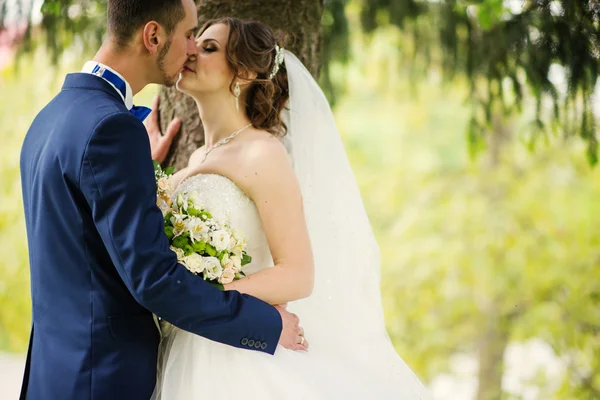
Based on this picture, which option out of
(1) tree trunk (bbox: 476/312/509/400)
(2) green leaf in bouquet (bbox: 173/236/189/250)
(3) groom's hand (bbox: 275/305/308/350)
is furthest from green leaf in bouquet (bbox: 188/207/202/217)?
(1) tree trunk (bbox: 476/312/509/400)

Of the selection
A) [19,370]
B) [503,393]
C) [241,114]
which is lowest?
[503,393]

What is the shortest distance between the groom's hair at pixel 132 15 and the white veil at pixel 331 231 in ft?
2.45

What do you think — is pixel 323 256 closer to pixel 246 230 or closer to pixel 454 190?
pixel 246 230

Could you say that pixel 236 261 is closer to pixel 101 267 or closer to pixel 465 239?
pixel 101 267

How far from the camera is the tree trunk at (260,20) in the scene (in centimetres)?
307

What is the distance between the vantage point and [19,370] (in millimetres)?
5535

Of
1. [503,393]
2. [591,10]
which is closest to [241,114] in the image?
[591,10]

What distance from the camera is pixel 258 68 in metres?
2.58

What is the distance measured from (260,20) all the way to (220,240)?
135 centimetres

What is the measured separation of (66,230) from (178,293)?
0.39m

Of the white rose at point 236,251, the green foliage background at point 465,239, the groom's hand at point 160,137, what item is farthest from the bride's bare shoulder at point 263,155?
the green foliage background at point 465,239

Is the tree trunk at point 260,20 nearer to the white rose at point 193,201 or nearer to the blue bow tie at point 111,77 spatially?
the white rose at point 193,201

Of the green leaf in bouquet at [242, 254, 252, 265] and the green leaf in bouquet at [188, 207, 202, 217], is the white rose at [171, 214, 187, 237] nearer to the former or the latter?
the green leaf in bouquet at [188, 207, 202, 217]

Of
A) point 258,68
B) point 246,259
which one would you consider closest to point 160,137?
point 258,68
